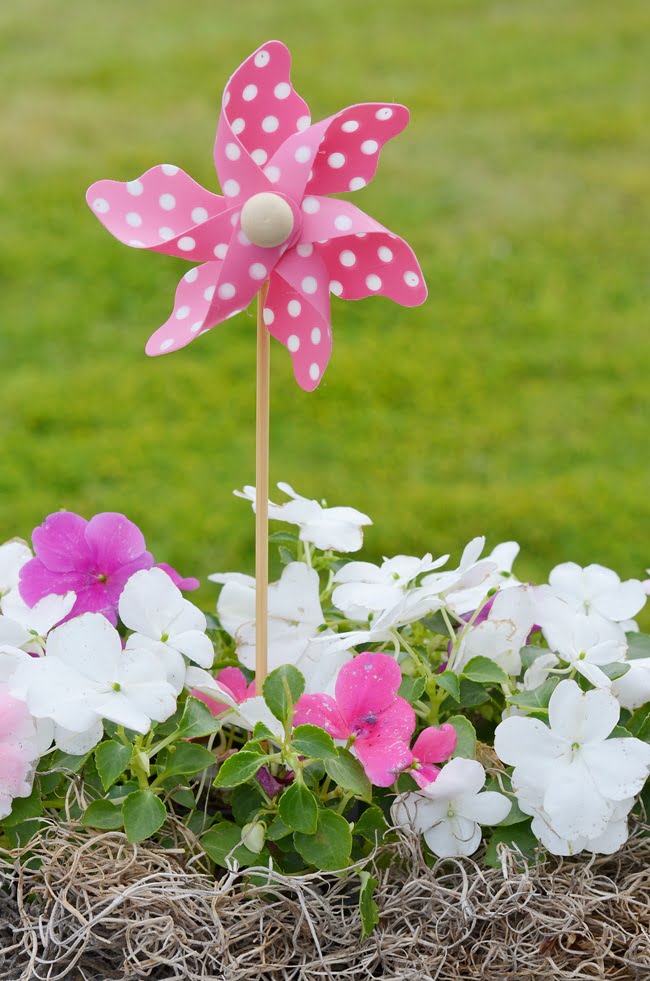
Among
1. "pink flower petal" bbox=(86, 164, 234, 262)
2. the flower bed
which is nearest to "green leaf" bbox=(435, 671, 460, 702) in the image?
the flower bed

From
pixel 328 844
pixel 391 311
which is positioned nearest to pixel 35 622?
pixel 328 844

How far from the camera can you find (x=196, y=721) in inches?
30.9

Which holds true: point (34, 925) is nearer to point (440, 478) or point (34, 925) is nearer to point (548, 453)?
point (440, 478)

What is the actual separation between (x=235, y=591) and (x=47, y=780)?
8.3 inches

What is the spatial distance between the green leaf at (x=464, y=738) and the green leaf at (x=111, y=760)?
0.71ft

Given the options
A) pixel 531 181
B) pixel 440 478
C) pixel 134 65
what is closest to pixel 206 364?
pixel 440 478

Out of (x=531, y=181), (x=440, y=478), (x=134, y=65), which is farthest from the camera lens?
(x=134, y=65)

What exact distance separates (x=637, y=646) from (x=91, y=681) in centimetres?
42

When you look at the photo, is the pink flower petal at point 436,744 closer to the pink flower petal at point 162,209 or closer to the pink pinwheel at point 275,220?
the pink pinwheel at point 275,220

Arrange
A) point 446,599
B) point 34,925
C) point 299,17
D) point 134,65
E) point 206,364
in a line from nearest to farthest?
point 34,925 < point 446,599 < point 206,364 < point 134,65 < point 299,17

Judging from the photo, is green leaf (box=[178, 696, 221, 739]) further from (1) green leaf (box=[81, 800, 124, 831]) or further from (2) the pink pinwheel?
(2) the pink pinwheel

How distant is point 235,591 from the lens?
956mm

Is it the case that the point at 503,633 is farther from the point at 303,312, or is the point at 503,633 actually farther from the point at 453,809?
the point at 303,312

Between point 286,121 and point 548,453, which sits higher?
point 286,121
